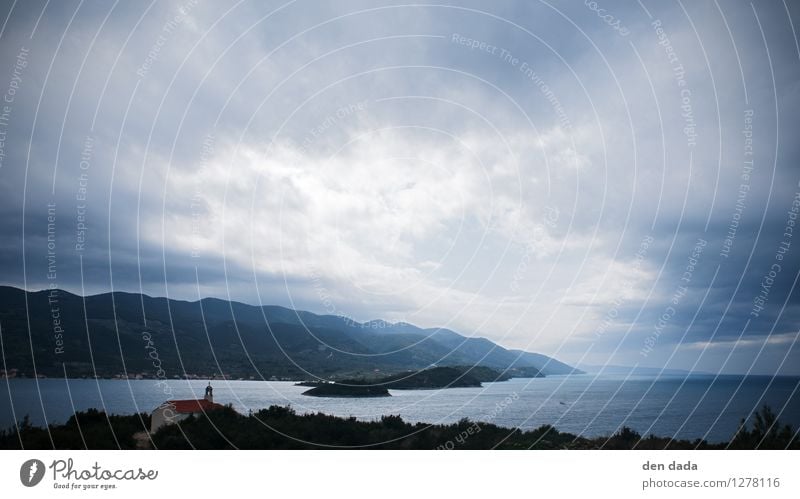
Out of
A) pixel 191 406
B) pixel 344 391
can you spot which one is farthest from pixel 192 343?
pixel 191 406

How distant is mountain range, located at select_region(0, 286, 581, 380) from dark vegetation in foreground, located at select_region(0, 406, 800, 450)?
3074cm

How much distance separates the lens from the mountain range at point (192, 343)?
52.5 meters

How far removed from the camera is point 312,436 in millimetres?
15008

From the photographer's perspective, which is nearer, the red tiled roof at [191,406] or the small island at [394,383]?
the red tiled roof at [191,406]

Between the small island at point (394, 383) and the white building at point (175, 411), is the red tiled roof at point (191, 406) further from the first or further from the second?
the small island at point (394, 383)

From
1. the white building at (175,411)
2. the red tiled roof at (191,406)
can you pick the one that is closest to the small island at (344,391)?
the red tiled roof at (191,406)

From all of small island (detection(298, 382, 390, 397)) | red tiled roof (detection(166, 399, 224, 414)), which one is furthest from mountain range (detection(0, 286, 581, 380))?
red tiled roof (detection(166, 399, 224, 414))

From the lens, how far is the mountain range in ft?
172

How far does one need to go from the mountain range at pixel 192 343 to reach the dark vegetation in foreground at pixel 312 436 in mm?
30740

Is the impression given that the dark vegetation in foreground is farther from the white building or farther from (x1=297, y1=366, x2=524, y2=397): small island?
(x1=297, y1=366, x2=524, y2=397): small island

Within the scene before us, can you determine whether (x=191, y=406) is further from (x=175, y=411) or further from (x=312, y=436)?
Result: (x=312, y=436)
